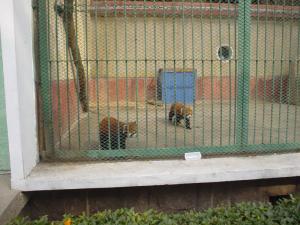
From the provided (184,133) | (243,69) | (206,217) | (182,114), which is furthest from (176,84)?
(206,217)

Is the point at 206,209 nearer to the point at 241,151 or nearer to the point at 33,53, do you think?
the point at 241,151

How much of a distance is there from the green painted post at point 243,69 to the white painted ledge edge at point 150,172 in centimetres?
33

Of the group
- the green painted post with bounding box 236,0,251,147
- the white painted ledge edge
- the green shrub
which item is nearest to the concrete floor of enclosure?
the green painted post with bounding box 236,0,251,147

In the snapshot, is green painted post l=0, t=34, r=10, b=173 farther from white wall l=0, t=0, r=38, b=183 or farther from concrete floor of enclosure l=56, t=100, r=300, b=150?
concrete floor of enclosure l=56, t=100, r=300, b=150

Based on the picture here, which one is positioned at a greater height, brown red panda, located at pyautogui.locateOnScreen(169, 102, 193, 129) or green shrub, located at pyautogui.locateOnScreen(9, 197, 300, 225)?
brown red panda, located at pyautogui.locateOnScreen(169, 102, 193, 129)

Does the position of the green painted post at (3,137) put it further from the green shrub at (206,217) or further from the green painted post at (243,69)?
the green painted post at (243,69)

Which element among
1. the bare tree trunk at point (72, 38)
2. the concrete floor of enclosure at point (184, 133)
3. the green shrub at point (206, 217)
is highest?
the bare tree trunk at point (72, 38)

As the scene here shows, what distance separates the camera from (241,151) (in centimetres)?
384

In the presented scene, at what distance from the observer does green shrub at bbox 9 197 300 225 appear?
9.84 ft

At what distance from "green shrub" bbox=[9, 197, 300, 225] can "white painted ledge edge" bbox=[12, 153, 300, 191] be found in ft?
0.83

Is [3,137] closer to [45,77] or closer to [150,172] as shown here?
[45,77]

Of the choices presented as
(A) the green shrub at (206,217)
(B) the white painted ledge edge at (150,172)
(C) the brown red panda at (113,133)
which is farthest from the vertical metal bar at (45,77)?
(A) the green shrub at (206,217)

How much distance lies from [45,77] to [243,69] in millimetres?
1966

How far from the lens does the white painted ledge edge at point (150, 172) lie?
3141 mm
